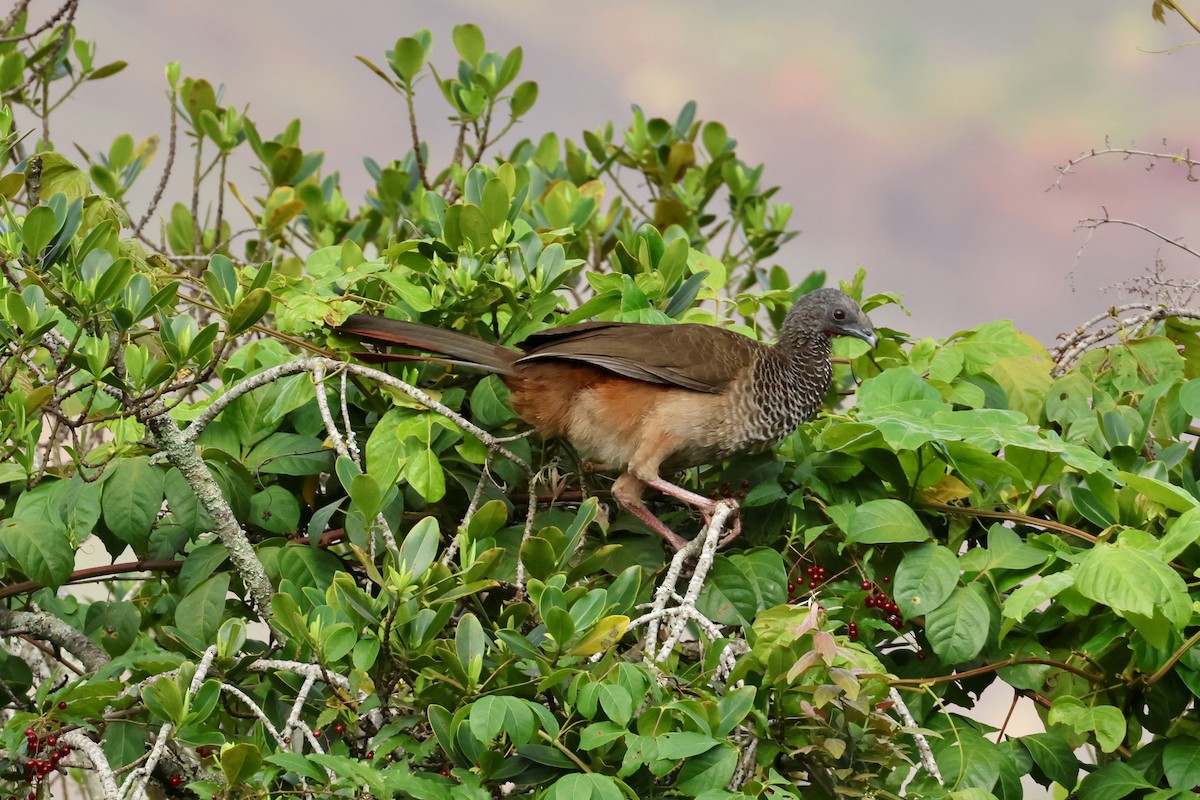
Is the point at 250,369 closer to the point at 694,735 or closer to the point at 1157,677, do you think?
the point at 694,735

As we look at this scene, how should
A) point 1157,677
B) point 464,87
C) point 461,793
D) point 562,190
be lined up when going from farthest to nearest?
point 464,87 → point 562,190 → point 1157,677 → point 461,793

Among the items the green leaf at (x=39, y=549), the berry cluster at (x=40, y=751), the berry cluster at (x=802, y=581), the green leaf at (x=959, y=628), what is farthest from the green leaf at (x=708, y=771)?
the green leaf at (x=39, y=549)

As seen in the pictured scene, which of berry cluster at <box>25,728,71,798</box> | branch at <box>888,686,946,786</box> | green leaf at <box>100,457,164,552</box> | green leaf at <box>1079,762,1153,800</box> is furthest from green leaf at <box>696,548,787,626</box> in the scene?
berry cluster at <box>25,728,71,798</box>

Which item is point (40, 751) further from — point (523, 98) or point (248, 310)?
point (523, 98)

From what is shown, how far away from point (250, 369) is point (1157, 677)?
2.11 m

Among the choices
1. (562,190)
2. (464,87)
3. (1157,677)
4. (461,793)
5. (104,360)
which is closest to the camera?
(461,793)

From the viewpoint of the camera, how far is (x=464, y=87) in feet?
13.3

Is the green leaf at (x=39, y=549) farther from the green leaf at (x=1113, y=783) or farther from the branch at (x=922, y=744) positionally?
the green leaf at (x=1113, y=783)

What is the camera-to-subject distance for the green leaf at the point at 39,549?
2.39 meters

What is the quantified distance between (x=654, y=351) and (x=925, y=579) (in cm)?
93

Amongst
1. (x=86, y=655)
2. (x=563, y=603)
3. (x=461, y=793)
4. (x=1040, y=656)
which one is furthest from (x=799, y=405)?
(x=86, y=655)

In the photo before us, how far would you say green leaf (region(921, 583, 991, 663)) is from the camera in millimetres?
2309

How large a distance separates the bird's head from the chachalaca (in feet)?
0.71

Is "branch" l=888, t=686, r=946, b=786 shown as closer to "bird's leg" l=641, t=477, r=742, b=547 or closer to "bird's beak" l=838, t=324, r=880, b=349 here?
"bird's leg" l=641, t=477, r=742, b=547
